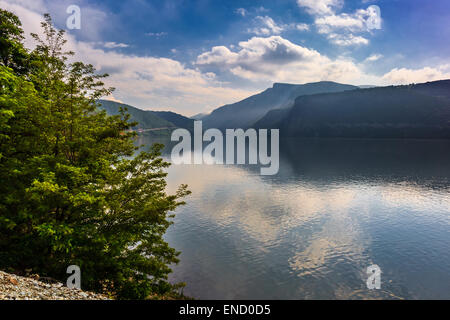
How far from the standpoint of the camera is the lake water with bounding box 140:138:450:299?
28750mm

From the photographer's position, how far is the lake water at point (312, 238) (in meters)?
28.8

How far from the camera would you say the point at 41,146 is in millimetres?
16812

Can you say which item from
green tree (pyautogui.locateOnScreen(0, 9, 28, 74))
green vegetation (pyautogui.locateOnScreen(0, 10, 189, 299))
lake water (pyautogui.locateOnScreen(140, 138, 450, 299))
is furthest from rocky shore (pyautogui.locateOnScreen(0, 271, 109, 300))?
green tree (pyautogui.locateOnScreen(0, 9, 28, 74))

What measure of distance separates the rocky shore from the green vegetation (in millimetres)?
1841

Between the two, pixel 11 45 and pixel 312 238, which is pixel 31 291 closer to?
pixel 11 45

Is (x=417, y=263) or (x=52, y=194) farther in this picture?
(x=417, y=263)

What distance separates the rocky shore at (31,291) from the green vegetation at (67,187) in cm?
184

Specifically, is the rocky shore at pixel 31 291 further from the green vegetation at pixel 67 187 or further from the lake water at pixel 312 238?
the lake water at pixel 312 238

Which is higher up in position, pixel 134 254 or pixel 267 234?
pixel 134 254

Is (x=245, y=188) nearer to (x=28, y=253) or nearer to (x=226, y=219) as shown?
(x=226, y=219)

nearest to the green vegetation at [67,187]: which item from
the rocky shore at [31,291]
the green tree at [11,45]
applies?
the rocky shore at [31,291]

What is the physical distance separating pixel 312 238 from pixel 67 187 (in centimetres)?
3742

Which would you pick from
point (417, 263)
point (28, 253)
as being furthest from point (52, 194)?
point (417, 263)
